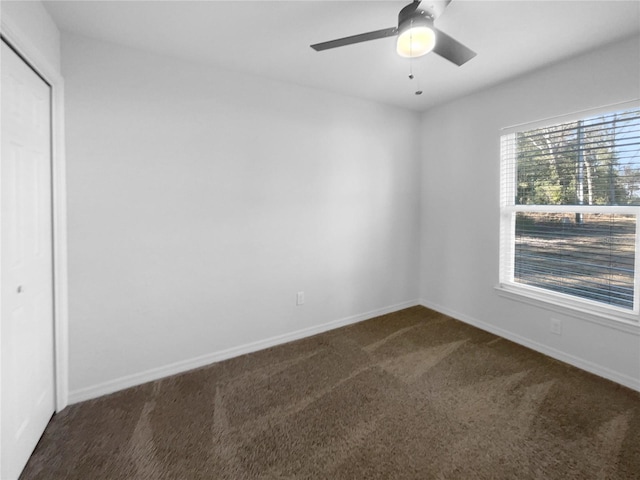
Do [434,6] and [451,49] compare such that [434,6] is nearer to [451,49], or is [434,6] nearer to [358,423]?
[451,49]

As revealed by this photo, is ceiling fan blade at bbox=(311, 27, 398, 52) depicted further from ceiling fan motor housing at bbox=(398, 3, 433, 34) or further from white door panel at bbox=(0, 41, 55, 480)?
white door panel at bbox=(0, 41, 55, 480)

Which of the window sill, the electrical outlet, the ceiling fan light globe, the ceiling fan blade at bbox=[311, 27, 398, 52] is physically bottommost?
the electrical outlet

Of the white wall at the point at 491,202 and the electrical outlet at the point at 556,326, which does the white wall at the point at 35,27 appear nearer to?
the white wall at the point at 491,202

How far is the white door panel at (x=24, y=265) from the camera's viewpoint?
1.35 meters

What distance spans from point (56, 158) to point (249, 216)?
4.33ft

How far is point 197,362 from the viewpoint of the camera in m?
2.45

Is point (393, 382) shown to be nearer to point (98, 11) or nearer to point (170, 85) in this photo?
point (170, 85)

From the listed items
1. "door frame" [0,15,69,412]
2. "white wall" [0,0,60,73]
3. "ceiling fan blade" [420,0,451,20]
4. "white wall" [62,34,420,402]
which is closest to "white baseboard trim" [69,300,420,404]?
"white wall" [62,34,420,402]

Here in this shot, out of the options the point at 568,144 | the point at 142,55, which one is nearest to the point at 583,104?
the point at 568,144

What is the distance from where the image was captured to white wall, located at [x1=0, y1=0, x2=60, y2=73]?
1.35m

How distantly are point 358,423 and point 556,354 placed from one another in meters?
1.95

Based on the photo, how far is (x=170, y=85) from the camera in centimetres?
225

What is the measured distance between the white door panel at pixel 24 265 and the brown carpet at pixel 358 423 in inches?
9.6

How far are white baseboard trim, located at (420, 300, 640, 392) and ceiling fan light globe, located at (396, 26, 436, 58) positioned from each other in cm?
265
